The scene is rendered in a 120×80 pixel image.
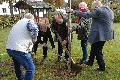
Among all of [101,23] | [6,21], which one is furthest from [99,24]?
[6,21]

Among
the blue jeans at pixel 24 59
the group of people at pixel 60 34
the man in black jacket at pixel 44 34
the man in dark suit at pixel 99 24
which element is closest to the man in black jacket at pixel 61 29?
the group of people at pixel 60 34

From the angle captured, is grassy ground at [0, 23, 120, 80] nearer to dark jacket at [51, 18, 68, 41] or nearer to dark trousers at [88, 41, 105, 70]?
dark trousers at [88, 41, 105, 70]

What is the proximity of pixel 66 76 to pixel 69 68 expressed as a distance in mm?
410

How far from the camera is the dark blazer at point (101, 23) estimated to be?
9587 millimetres

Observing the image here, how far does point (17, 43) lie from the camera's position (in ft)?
26.6

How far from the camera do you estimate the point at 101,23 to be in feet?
31.9

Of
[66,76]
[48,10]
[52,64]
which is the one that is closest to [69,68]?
[66,76]

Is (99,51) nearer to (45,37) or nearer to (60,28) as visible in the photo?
(60,28)

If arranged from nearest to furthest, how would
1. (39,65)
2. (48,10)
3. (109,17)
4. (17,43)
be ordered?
(17,43), (109,17), (39,65), (48,10)

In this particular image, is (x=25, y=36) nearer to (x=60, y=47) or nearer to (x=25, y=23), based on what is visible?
(x=25, y=23)

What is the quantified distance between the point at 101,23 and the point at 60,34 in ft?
4.22

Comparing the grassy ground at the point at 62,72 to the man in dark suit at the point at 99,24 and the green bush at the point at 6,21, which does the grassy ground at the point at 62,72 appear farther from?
the green bush at the point at 6,21

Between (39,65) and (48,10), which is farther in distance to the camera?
(48,10)

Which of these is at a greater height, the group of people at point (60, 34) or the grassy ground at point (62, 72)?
the group of people at point (60, 34)
